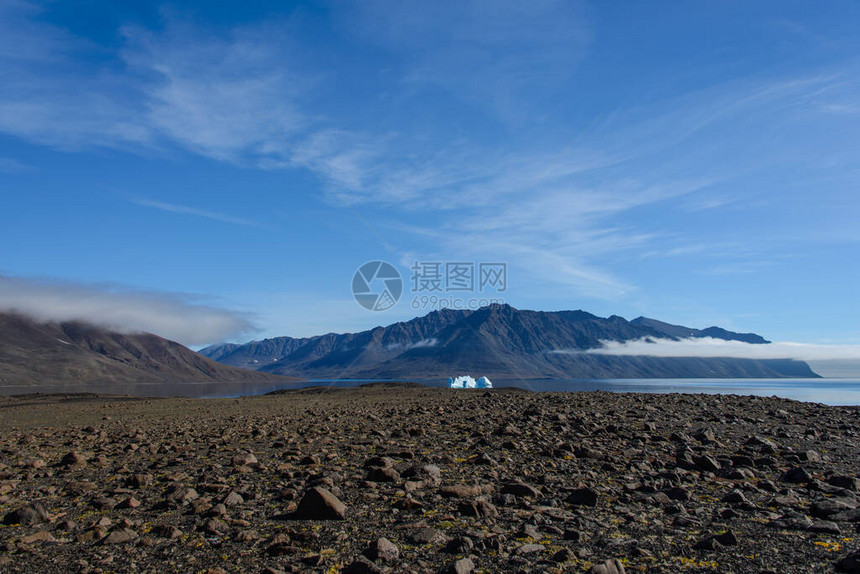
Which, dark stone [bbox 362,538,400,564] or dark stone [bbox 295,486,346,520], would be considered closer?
dark stone [bbox 362,538,400,564]

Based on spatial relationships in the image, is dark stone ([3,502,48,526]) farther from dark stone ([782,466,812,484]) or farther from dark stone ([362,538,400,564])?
dark stone ([782,466,812,484])

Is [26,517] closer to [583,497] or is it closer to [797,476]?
[583,497]

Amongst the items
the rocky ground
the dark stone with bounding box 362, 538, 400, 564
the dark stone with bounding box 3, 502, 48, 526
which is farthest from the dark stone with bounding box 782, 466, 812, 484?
the dark stone with bounding box 3, 502, 48, 526

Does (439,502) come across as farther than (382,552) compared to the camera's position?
Yes

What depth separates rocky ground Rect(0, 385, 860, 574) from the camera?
6273mm

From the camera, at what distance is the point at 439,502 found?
8.59 metres

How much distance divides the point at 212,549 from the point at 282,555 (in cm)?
99

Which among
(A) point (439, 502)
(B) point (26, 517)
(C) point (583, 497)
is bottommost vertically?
(B) point (26, 517)

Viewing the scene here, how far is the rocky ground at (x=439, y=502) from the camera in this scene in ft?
20.6

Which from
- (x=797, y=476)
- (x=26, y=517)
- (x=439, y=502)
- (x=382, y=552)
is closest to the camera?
(x=382, y=552)

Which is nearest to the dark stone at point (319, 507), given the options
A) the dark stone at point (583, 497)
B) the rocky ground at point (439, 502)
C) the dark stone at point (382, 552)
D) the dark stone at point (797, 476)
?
the rocky ground at point (439, 502)

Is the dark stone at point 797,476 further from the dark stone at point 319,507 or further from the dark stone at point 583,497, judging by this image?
the dark stone at point 319,507

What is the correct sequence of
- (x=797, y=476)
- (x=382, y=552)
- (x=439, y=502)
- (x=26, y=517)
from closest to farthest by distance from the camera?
(x=382, y=552) → (x=26, y=517) → (x=439, y=502) → (x=797, y=476)

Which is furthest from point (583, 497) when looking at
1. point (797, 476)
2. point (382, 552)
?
point (797, 476)
